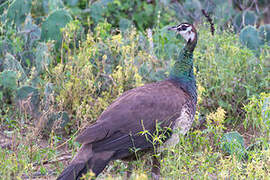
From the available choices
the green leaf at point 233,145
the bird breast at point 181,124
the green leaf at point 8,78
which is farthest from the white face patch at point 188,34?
the green leaf at point 8,78

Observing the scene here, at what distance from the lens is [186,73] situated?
15.2 feet

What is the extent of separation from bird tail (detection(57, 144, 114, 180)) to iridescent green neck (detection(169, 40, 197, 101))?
110 centimetres

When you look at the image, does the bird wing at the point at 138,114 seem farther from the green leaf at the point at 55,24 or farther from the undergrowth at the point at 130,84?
the green leaf at the point at 55,24

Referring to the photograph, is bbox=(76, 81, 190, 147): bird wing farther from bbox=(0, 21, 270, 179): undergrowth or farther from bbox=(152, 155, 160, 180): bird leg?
bbox=(0, 21, 270, 179): undergrowth

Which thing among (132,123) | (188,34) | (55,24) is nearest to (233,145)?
(132,123)

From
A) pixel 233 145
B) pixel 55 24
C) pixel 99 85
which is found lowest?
pixel 233 145

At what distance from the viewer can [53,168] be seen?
4.46 metres

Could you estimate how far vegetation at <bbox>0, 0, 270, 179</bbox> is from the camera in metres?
4.42

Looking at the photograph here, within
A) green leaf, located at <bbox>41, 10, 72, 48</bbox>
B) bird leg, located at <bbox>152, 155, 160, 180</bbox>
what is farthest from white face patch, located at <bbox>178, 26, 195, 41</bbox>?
green leaf, located at <bbox>41, 10, 72, 48</bbox>

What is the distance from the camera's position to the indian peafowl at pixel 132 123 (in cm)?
383

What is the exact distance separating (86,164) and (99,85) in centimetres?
137

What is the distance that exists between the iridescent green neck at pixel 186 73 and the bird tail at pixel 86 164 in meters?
1.10

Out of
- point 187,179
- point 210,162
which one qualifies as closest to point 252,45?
point 210,162

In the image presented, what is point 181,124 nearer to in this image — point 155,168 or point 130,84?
point 155,168
